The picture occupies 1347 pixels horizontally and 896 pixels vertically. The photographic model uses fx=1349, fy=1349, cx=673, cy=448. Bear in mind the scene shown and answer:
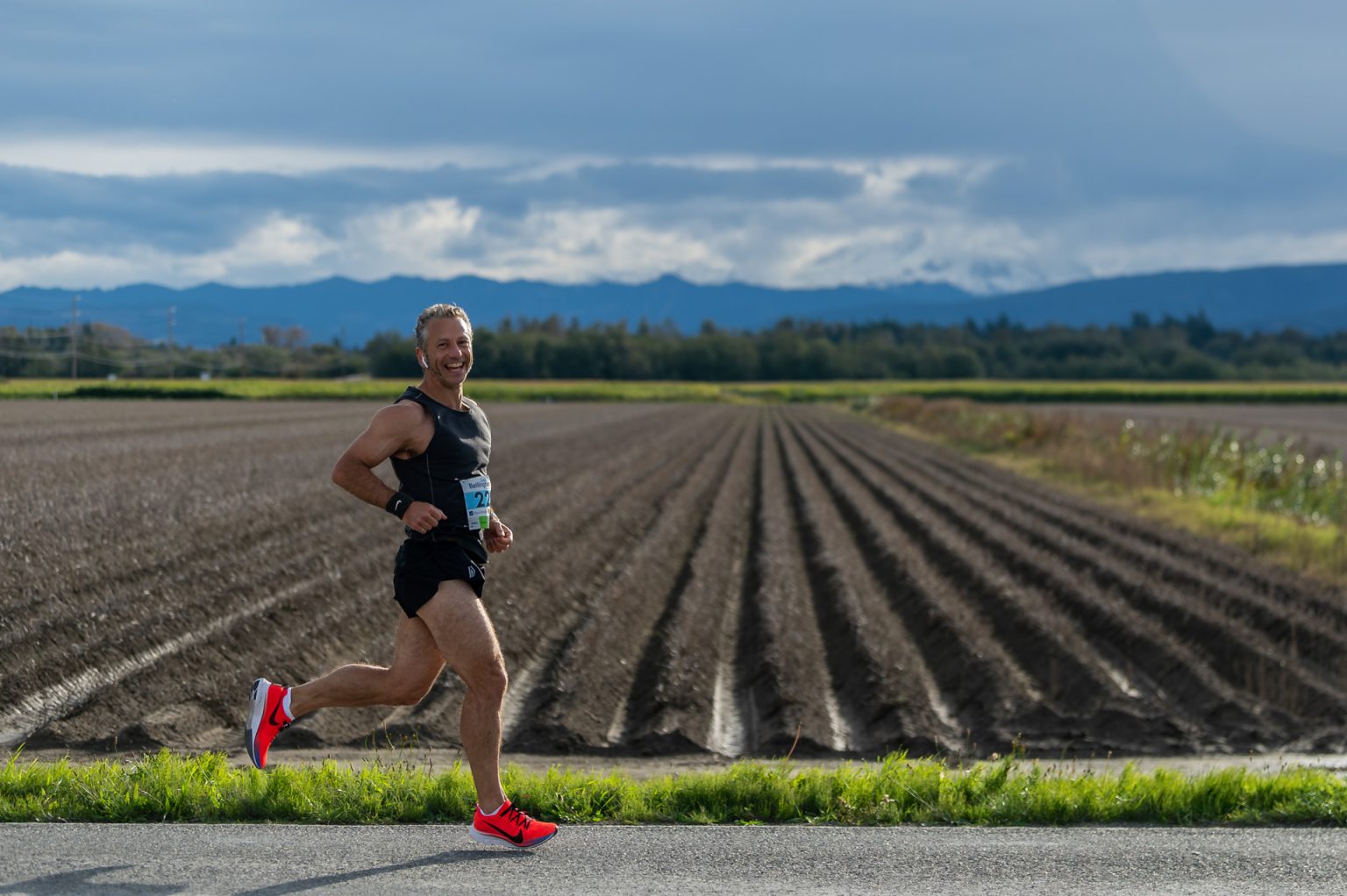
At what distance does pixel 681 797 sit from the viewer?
5.77 m

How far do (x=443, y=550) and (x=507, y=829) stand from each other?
1015mm

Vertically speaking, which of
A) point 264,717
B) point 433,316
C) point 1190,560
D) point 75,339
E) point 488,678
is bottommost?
point 1190,560

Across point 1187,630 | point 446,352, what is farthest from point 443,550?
point 1187,630

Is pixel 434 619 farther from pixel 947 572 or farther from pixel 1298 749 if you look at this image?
pixel 947 572

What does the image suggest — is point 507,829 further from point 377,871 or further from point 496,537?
point 496,537

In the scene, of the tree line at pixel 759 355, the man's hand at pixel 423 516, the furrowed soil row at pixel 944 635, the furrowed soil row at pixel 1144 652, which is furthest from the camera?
the tree line at pixel 759 355

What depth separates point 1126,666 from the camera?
10961 mm

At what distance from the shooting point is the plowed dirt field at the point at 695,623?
8.59 metres

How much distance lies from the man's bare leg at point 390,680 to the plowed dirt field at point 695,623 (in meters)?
2.84

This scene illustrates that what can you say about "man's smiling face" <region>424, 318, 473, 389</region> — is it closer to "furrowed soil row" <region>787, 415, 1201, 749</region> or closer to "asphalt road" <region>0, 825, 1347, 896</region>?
"asphalt road" <region>0, 825, 1347, 896</region>

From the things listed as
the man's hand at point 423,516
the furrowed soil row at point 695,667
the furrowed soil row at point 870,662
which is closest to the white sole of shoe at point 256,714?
the man's hand at point 423,516

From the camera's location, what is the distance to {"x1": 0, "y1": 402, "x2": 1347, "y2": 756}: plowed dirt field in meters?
8.59

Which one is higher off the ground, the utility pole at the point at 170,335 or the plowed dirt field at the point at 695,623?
the utility pole at the point at 170,335

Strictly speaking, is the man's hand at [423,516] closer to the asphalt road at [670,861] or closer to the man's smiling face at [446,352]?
the man's smiling face at [446,352]
